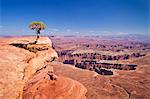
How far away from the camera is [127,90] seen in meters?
92.1

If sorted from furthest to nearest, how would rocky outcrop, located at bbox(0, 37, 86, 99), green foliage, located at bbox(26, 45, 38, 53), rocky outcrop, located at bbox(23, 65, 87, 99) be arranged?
1. green foliage, located at bbox(26, 45, 38, 53)
2. rocky outcrop, located at bbox(23, 65, 87, 99)
3. rocky outcrop, located at bbox(0, 37, 86, 99)

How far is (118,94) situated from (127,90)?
10130mm

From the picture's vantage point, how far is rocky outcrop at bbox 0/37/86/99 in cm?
1833

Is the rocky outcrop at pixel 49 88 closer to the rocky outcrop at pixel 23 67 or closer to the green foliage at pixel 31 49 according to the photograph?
the rocky outcrop at pixel 23 67

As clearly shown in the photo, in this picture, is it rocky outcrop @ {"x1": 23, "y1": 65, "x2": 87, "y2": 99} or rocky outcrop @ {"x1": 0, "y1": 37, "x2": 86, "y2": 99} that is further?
rocky outcrop @ {"x1": 23, "y1": 65, "x2": 87, "y2": 99}

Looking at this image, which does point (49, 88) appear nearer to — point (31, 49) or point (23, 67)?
point (31, 49)

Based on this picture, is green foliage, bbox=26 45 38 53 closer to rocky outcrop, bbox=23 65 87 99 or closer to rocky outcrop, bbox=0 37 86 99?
rocky outcrop, bbox=0 37 86 99

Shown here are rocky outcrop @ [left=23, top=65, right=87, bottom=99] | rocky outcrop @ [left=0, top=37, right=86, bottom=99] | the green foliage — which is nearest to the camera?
rocky outcrop @ [left=0, top=37, right=86, bottom=99]

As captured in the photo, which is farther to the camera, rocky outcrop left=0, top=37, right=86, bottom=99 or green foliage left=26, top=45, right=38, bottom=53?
green foliage left=26, top=45, right=38, bottom=53

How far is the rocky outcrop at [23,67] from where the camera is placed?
1833 cm

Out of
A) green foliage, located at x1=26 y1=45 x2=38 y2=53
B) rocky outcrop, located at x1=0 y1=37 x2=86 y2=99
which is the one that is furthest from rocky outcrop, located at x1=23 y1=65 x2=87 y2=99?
green foliage, located at x1=26 y1=45 x2=38 y2=53

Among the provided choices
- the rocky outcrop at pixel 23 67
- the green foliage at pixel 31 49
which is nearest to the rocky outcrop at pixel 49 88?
the rocky outcrop at pixel 23 67

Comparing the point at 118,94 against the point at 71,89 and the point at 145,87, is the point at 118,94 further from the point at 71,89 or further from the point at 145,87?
the point at 71,89

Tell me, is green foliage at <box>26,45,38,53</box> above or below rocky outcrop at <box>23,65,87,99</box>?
above
